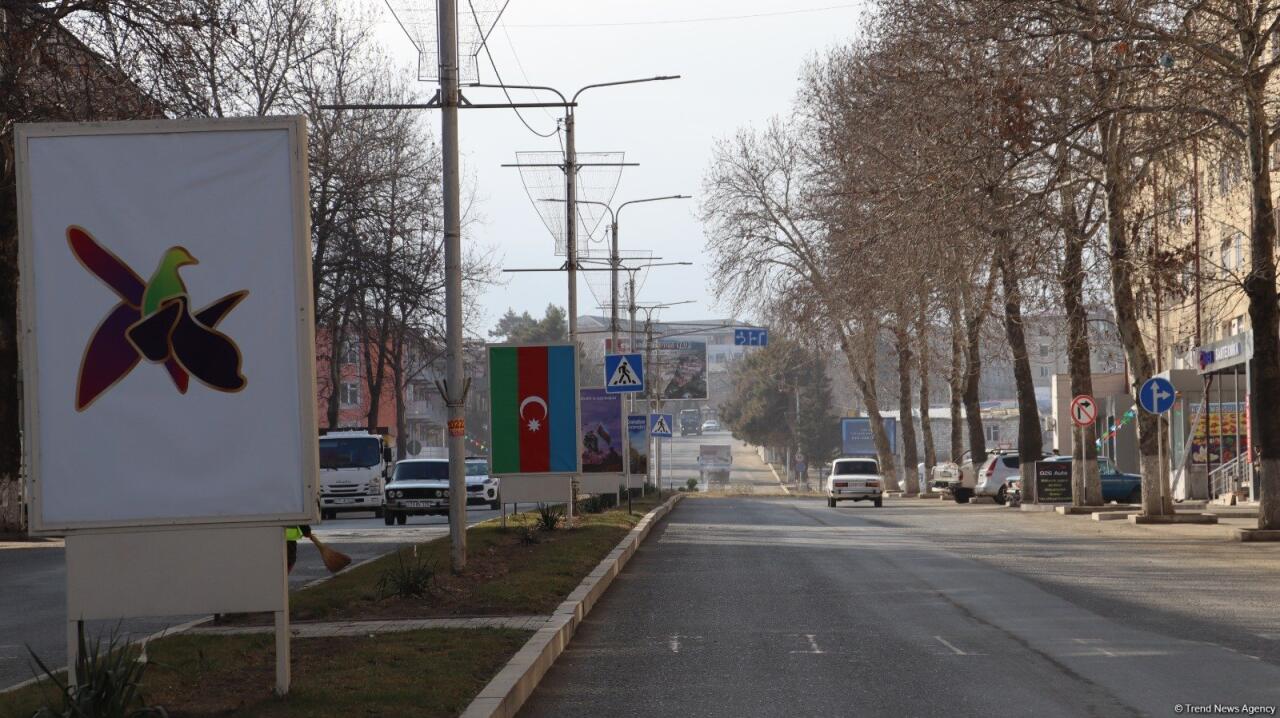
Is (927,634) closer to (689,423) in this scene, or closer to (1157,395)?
(1157,395)

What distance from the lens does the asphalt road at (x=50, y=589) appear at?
1287 cm

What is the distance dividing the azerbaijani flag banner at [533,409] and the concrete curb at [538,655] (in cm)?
501

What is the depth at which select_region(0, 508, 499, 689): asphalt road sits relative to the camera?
12.9 meters

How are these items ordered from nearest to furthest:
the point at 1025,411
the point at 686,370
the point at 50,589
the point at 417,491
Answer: the point at 50,589 < the point at 417,491 < the point at 1025,411 < the point at 686,370

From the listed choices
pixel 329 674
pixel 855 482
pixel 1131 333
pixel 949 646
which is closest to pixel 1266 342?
pixel 1131 333

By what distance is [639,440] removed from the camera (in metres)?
53.2

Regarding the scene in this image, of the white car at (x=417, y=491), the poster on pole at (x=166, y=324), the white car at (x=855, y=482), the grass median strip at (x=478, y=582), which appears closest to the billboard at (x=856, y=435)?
the white car at (x=855, y=482)

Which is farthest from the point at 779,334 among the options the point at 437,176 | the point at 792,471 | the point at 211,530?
the point at 792,471

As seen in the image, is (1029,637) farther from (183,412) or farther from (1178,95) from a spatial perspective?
(1178,95)

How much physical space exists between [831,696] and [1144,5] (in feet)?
51.7

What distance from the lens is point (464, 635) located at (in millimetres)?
11914

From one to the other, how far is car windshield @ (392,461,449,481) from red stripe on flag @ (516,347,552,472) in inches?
590

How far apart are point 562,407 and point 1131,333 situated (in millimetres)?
14504

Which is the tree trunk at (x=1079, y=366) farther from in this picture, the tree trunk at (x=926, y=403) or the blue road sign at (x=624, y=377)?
the tree trunk at (x=926, y=403)
